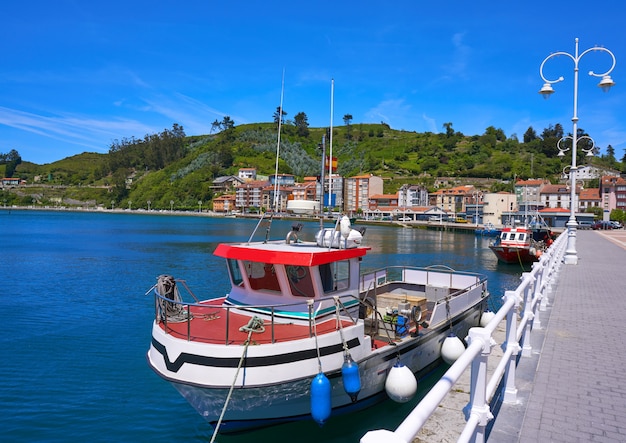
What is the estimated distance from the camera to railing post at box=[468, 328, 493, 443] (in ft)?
11.9

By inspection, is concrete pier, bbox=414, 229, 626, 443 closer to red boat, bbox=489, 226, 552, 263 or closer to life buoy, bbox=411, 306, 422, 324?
life buoy, bbox=411, 306, 422, 324

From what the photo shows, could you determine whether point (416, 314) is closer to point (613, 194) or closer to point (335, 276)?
point (335, 276)

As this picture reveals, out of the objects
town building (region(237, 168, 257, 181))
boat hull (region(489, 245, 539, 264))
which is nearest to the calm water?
boat hull (region(489, 245, 539, 264))

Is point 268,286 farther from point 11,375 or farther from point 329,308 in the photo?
point 11,375

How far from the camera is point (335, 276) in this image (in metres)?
10.5

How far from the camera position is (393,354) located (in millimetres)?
10352

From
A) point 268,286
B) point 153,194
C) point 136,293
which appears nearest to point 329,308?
point 268,286

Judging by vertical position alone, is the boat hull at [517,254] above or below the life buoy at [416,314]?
below

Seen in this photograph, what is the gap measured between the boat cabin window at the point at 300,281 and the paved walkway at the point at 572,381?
4449 mm

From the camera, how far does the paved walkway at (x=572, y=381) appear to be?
185 inches

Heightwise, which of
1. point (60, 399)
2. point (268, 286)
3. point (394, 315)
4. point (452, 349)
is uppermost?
point (268, 286)

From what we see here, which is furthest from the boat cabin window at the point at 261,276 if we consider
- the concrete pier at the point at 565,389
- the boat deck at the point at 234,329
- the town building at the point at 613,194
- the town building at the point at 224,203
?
the town building at the point at 224,203

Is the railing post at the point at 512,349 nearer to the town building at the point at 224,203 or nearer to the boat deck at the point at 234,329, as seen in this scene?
the boat deck at the point at 234,329

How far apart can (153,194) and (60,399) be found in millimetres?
196043
